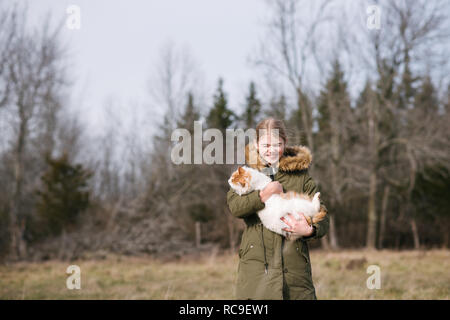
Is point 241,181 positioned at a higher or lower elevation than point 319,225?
higher

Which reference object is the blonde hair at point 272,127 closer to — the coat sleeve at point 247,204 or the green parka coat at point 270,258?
the green parka coat at point 270,258

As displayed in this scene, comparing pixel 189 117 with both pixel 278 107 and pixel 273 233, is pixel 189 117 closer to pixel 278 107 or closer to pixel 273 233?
pixel 278 107

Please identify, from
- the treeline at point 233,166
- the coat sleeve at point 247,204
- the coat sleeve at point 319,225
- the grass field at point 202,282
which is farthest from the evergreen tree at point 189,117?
the coat sleeve at point 247,204

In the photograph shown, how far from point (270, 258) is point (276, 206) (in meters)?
0.35

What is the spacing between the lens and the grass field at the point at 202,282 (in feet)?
22.1

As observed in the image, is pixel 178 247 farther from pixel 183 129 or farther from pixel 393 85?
pixel 393 85

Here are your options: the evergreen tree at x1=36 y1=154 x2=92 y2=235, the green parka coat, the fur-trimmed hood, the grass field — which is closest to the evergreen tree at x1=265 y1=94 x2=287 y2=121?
the evergreen tree at x1=36 y1=154 x2=92 y2=235

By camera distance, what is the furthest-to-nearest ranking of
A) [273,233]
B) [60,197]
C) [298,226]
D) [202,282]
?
[60,197] → [202,282] → [273,233] → [298,226]

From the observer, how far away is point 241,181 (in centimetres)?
246

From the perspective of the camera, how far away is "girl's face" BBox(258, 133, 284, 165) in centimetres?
260

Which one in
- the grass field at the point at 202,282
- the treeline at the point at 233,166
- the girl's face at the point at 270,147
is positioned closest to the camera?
the girl's face at the point at 270,147

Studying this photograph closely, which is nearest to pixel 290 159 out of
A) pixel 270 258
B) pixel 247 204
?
pixel 247 204

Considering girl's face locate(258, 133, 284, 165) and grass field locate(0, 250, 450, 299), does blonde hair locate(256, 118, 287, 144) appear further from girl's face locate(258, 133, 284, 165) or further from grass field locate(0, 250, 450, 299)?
grass field locate(0, 250, 450, 299)

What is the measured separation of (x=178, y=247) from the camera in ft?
51.5
